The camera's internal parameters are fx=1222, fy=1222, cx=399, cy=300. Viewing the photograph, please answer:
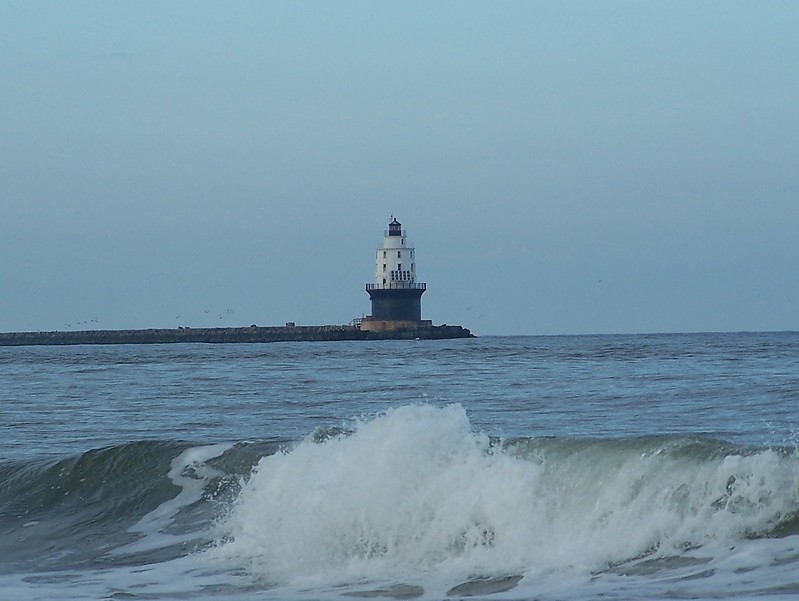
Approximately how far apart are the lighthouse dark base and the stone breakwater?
2.65ft

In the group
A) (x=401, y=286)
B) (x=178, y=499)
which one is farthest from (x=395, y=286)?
(x=178, y=499)

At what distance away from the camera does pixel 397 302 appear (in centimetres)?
6944

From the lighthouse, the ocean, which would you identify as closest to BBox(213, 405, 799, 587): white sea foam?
the ocean

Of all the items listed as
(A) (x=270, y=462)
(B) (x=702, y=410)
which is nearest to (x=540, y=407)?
(B) (x=702, y=410)

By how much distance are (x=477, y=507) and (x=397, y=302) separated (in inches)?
2349

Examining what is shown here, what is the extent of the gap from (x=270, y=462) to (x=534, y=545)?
131 inches

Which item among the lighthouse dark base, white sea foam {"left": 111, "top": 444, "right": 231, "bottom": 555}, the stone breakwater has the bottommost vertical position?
white sea foam {"left": 111, "top": 444, "right": 231, "bottom": 555}

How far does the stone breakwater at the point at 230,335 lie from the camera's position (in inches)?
2830

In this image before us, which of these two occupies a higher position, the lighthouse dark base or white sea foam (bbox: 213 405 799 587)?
the lighthouse dark base

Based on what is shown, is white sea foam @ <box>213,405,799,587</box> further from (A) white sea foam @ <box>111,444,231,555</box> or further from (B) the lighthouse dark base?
(B) the lighthouse dark base

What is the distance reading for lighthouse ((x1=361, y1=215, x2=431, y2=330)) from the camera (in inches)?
2697

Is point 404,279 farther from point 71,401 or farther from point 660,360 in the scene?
point 71,401

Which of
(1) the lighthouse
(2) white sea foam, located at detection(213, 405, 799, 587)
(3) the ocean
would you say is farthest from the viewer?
(1) the lighthouse

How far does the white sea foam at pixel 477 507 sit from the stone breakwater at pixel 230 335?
5822 centimetres
